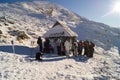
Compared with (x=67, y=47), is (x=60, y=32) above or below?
above

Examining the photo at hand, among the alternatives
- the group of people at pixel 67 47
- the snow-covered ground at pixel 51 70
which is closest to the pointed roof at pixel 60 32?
the group of people at pixel 67 47

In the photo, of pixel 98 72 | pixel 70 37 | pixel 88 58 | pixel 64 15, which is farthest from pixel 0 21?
pixel 64 15

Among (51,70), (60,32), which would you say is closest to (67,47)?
(60,32)

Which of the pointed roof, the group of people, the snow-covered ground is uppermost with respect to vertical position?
the pointed roof

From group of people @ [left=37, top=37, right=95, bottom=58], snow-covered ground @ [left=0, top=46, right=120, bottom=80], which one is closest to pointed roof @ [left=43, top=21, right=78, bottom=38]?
group of people @ [left=37, top=37, right=95, bottom=58]

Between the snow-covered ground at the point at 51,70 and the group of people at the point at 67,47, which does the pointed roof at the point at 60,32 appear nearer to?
the group of people at the point at 67,47

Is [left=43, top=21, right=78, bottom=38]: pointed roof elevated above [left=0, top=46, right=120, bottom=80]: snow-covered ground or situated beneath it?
elevated above

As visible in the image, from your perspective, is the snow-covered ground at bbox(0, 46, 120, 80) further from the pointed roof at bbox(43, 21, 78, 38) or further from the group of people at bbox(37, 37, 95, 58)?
the pointed roof at bbox(43, 21, 78, 38)

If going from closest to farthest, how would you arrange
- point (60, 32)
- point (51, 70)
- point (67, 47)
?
point (51, 70) → point (67, 47) → point (60, 32)

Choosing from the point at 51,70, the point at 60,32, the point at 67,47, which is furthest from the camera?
the point at 60,32

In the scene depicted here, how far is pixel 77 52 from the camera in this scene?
2788 centimetres

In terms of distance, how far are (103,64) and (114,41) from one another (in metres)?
37.7

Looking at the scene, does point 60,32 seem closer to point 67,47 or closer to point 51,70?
point 67,47

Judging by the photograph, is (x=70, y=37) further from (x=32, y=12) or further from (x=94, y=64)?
(x=32, y=12)
